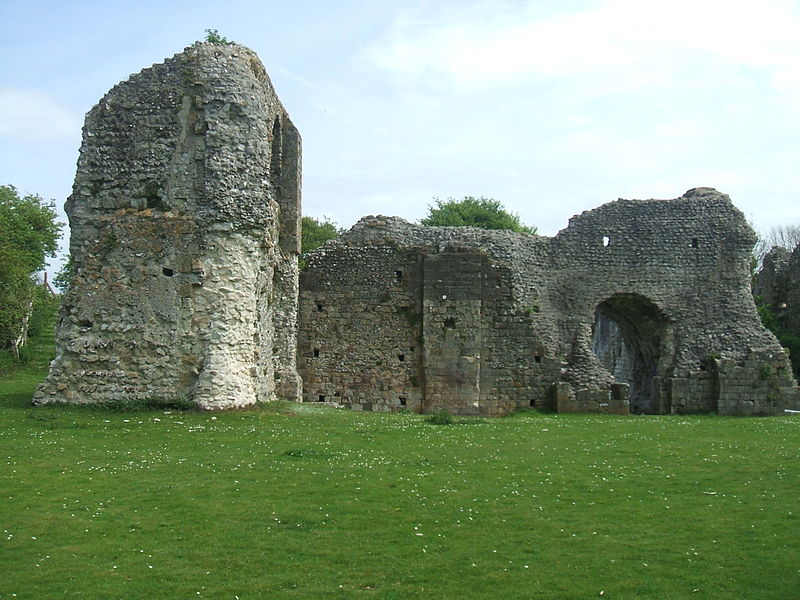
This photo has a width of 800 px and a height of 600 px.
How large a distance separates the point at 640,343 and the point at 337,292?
11.4 m

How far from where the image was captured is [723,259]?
27484 millimetres

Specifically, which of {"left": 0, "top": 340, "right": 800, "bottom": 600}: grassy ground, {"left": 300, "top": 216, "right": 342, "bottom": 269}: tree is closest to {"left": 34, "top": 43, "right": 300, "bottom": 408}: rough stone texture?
{"left": 0, "top": 340, "right": 800, "bottom": 600}: grassy ground

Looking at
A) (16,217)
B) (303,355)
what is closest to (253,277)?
(303,355)

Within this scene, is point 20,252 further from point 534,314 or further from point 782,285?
point 782,285

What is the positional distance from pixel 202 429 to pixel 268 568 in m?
8.34

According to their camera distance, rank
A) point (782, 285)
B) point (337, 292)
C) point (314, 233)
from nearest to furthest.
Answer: point (337, 292) → point (782, 285) → point (314, 233)

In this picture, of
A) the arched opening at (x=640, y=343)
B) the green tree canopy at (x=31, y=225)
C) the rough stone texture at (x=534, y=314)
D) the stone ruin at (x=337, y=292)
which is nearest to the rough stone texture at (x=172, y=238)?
the stone ruin at (x=337, y=292)

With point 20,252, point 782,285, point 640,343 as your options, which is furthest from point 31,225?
point 782,285

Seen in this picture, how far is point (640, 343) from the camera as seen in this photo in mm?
29797

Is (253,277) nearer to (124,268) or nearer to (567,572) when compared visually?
(124,268)

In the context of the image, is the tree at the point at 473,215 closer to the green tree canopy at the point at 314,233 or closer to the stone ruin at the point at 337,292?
the green tree canopy at the point at 314,233

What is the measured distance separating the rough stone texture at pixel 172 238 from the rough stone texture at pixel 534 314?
5.96 meters

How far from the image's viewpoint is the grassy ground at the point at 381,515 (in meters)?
7.10

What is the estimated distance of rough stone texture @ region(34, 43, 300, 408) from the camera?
18.1 metres
